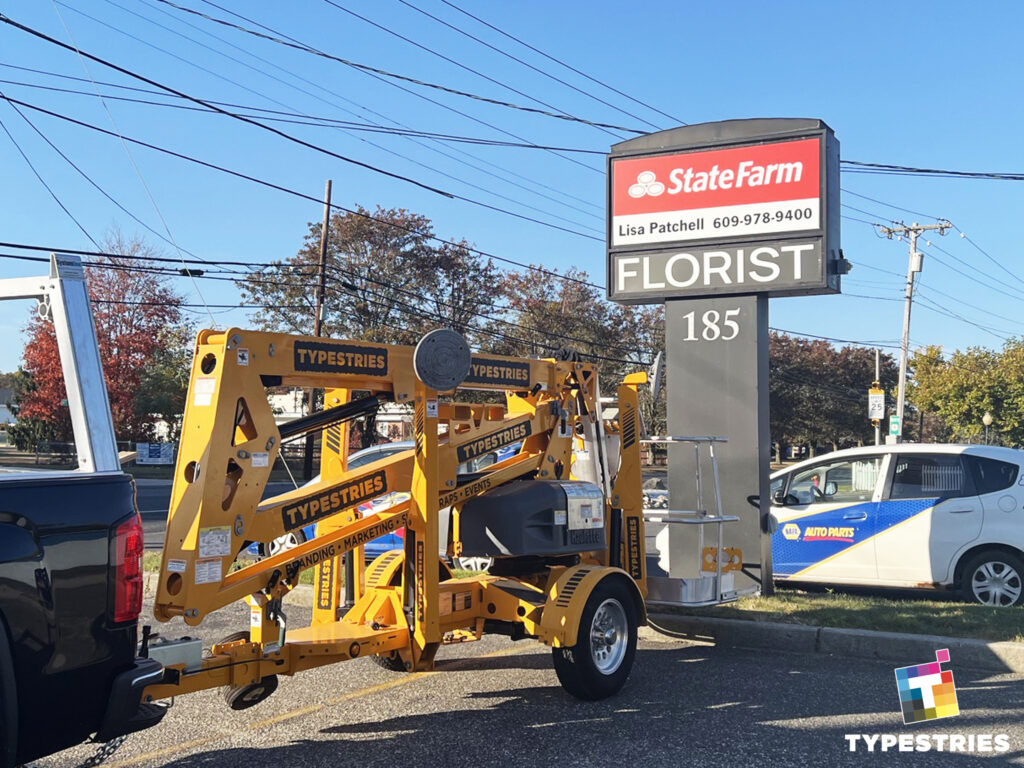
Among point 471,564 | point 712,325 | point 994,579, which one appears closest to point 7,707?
point 471,564

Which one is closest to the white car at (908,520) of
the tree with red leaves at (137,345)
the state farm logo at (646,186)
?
the state farm logo at (646,186)

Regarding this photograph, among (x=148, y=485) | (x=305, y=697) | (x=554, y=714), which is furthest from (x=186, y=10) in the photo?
(x=148, y=485)

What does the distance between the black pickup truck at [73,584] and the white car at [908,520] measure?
794 cm

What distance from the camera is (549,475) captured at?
7285 mm

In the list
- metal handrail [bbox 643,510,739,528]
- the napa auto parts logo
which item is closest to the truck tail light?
metal handrail [bbox 643,510,739,528]

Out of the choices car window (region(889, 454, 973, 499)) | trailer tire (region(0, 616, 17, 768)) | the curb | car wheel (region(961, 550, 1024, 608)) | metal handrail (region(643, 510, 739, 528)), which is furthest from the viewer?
car window (region(889, 454, 973, 499))

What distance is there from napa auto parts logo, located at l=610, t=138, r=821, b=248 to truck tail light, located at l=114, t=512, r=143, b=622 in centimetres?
739

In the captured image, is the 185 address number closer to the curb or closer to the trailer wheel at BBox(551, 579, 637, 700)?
the curb

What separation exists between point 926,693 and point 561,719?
2491 mm

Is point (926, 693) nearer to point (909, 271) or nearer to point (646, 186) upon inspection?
point (646, 186)

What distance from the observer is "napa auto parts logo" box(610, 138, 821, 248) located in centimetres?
968

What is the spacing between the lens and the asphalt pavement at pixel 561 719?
16.8 ft

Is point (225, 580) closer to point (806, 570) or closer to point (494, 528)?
point (494, 528)

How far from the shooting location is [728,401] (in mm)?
9797
